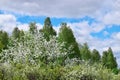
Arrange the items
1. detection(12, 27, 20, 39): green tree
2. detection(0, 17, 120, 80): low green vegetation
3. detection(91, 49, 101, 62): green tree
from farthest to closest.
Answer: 1. detection(91, 49, 101, 62): green tree
2. detection(12, 27, 20, 39): green tree
3. detection(0, 17, 120, 80): low green vegetation

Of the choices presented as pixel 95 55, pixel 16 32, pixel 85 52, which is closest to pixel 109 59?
pixel 95 55

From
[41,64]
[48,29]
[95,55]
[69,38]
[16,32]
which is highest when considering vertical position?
[16,32]

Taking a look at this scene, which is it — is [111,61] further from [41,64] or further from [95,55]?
[41,64]

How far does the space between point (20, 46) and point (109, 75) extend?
258 inches

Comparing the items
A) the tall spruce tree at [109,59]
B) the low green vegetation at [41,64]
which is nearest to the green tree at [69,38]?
the low green vegetation at [41,64]

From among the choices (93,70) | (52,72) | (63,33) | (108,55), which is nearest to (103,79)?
(93,70)

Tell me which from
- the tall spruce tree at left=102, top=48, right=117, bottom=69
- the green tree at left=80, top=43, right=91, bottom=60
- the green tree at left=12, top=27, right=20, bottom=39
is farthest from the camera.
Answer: the tall spruce tree at left=102, top=48, right=117, bottom=69

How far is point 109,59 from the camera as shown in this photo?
67.1 meters

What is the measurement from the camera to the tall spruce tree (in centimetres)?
6581

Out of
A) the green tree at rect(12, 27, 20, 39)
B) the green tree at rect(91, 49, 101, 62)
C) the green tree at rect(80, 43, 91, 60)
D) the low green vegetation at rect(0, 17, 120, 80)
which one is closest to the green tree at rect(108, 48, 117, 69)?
the green tree at rect(91, 49, 101, 62)

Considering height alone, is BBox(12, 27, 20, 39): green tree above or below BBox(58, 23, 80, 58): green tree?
above

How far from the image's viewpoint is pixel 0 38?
49.3 m

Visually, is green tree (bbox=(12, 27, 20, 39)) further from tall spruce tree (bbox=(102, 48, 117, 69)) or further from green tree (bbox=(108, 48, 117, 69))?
green tree (bbox=(108, 48, 117, 69))

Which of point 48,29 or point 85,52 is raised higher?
point 48,29
